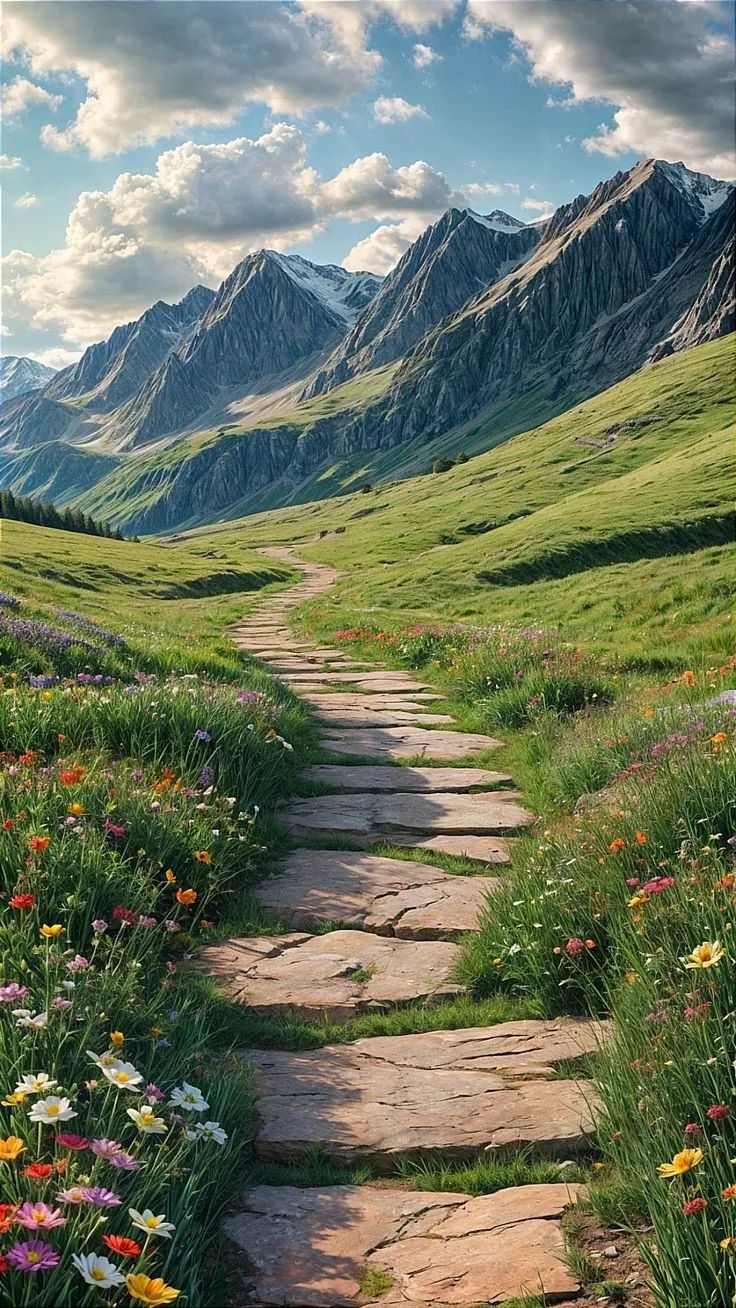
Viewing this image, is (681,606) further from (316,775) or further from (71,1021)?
(71,1021)

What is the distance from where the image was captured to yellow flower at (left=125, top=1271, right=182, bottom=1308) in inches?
103

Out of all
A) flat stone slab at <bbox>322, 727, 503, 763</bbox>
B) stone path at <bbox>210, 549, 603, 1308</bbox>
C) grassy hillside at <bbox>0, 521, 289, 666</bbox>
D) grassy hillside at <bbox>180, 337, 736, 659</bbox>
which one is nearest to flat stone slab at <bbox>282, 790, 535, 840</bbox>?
stone path at <bbox>210, 549, 603, 1308</bbox>

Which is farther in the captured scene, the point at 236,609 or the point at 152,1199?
the point at 236,609

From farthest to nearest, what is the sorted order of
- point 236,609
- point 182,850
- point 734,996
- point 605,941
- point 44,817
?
point 236,609, point 182,850, point 44,817, point 605,941, point 734,996

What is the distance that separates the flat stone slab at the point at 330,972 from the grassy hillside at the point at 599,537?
1350 centimetres

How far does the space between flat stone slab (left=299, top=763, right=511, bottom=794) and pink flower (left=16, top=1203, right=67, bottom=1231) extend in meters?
7.82

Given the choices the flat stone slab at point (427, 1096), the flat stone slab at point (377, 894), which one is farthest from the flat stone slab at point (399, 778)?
the flat stone slab at point (427, 1096)

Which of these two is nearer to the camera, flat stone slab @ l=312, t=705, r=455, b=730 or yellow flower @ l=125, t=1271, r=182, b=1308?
yellow flower @ l=125, t=1271, r=182, b=1308

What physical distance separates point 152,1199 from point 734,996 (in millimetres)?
2558

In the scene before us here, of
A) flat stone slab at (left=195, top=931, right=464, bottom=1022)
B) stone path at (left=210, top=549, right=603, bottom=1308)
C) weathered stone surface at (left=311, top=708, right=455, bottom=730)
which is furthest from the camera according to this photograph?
weathered stone surface at (left=311, top=708, right=455, bottom=730)

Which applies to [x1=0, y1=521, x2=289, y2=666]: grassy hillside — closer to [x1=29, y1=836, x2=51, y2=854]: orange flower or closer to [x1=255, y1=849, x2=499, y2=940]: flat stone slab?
[x1=255, y1=849, x2=499, y2=940]: flat stone slab

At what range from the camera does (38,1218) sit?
2.65m

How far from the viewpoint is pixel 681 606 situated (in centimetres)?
2314

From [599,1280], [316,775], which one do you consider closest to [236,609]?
[316,775]
